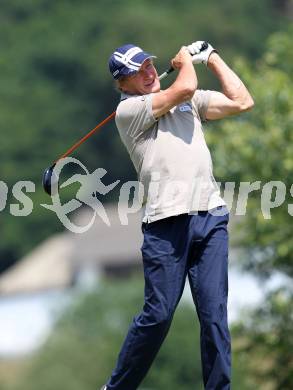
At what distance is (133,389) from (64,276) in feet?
215

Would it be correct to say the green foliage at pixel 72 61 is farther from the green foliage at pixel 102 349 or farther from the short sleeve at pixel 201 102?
the short sleeve at pixel 201 102

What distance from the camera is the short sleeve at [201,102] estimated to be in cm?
1084

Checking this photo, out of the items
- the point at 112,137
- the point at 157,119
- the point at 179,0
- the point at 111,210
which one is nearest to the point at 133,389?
the point at 157,119

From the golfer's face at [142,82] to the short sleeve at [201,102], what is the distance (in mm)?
278

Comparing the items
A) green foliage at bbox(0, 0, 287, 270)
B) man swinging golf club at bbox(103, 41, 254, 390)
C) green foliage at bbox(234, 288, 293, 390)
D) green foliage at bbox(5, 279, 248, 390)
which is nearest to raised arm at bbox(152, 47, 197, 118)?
man swinging golf club at bbox(103, 41, 254, 390)

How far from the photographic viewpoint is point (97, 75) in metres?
90.9

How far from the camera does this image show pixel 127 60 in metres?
10.7

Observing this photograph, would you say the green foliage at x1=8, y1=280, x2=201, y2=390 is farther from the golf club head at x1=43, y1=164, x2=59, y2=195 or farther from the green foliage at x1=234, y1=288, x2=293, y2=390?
the golf club head at x1=43, y1=164, x2=59, y2=195

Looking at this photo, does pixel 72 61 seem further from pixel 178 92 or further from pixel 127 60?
pixel 178 92

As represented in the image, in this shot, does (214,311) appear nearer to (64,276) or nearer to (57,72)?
(64,276)

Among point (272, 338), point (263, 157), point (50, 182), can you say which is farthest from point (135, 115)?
point (272, 338)

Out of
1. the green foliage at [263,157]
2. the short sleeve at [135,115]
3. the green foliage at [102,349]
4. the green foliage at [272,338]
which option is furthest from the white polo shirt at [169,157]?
the green foliage at [102,349]

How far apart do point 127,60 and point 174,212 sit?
3.66ft

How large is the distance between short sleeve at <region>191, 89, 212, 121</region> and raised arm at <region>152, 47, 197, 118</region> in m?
0.28
